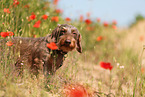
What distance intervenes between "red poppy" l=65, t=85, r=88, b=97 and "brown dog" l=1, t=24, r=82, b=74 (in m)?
0.47

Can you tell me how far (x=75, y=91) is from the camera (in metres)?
3.42

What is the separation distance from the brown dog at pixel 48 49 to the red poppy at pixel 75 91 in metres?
0.47

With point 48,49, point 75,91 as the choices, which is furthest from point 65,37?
point 75,91

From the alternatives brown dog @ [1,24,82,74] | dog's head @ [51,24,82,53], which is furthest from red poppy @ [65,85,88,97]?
dog's head @ [51,24,82,53]

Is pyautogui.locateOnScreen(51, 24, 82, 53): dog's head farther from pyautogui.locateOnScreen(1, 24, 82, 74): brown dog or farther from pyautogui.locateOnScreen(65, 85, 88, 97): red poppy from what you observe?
pyautogui.locateOnScreen(65, 85, 88, 97): red poppy

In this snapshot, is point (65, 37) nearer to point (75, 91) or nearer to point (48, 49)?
point (48, 49)

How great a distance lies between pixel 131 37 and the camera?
1062cm

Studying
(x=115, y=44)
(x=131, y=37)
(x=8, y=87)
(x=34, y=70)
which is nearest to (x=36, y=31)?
(x=34, y=70)

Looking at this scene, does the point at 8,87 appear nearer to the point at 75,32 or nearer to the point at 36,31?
the point at 75,32

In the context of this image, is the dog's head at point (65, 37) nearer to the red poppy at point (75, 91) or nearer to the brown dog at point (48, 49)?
the brown dog at point (48, 49)

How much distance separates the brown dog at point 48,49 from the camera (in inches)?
139

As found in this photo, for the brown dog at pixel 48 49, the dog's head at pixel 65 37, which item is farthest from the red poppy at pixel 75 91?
the dog's head at pixel 65 37

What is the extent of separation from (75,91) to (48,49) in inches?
37.1

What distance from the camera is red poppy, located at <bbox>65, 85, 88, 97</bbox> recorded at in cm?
324
